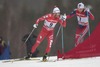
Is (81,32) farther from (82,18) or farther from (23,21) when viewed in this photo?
(23,21)

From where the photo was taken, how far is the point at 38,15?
9.62 metres

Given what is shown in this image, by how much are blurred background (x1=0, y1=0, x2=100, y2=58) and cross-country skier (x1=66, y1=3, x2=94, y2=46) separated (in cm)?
105

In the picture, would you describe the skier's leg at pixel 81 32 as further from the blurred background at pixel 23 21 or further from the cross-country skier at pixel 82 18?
the blurred background at pixel 23 21

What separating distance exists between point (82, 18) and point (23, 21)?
2447 mm

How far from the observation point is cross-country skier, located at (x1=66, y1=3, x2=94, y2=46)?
25.6 ft

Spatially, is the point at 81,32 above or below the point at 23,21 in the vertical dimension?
below

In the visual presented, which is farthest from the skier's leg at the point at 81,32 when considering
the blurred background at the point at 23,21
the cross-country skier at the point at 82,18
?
the blurred background at the point at 23,21

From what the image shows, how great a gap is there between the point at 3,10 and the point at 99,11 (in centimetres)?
311

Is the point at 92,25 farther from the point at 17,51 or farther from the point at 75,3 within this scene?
the point at 17,51

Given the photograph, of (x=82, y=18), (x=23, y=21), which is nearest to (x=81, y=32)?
(x=82, y=18)

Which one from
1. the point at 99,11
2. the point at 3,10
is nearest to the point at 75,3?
the point at 99,11

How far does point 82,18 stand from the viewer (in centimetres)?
796

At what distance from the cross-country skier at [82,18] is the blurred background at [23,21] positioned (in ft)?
3.45

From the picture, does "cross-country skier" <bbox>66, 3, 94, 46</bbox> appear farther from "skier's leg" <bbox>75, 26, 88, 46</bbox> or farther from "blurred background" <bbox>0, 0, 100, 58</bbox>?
"blurred background" <bbox>0, 0, 100, 58</bbox>
